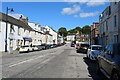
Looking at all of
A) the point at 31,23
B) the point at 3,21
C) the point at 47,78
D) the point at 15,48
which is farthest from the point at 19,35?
the point at 47,78

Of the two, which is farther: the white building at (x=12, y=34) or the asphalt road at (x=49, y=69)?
the white building at (x=12, y=34)

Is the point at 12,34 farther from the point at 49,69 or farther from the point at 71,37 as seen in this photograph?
the point at 71,37

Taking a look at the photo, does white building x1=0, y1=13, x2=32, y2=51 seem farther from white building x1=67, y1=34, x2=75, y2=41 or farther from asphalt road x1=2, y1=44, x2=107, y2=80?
white building x1=67, y1=34, x2=75, y2=41

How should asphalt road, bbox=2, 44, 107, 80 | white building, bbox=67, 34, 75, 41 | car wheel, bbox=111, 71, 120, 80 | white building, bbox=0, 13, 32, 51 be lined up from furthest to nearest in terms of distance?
white building, bbox=67, 34, 75, 41, white building, bbox=0, 13, 32, 51, asphalt road, bbox=2, 44, 107, 80, car wheel, bbox=111, 71, 120, 80

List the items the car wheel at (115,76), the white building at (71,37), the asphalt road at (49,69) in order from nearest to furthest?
the car wheel at (115,76) < the asphalt road at (49,69) < the white building at (71,37)

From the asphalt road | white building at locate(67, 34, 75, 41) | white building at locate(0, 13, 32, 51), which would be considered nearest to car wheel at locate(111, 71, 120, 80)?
the asphalt road

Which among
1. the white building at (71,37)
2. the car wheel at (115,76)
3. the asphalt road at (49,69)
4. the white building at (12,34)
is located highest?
the white building at (71,37)

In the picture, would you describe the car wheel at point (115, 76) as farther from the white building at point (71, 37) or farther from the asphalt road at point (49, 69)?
the white building at point (71, 37)

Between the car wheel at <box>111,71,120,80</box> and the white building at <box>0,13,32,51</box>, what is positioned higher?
the white building at <box>0,13,32,51</box>

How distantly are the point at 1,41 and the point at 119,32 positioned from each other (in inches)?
838

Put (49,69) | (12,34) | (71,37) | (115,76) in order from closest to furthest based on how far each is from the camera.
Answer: (115,76), (49,69), (12,34), (71,37)

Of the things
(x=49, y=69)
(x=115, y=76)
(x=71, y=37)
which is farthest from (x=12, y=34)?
(x=71, y=37)

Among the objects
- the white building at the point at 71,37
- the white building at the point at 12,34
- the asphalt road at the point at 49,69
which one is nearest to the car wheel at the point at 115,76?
the asphalt road at the point at 49,69

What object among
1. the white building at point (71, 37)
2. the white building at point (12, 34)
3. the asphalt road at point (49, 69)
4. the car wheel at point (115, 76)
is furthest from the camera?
the white building at point (71, 37)
